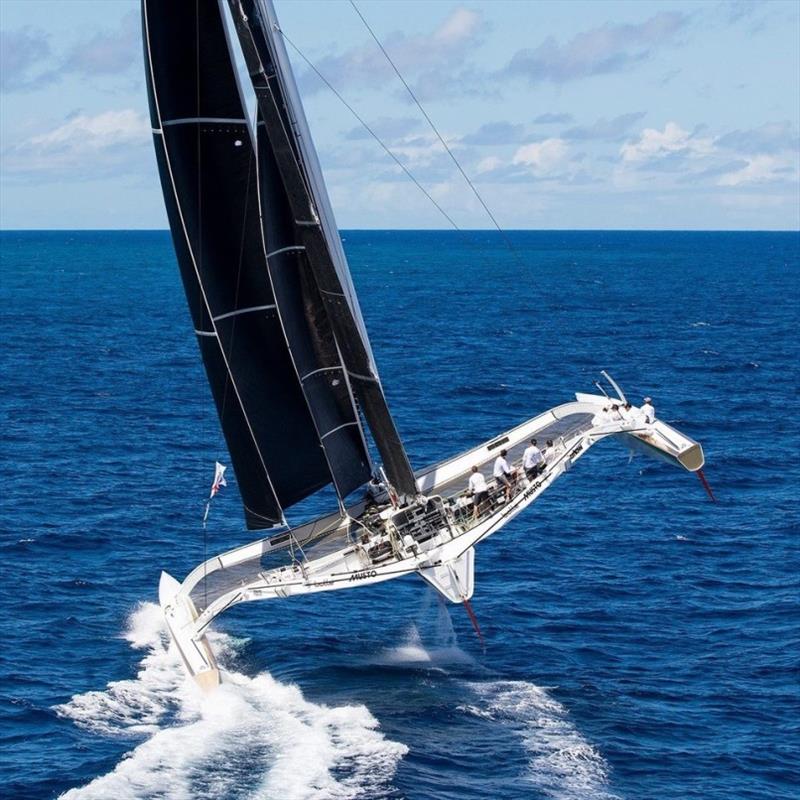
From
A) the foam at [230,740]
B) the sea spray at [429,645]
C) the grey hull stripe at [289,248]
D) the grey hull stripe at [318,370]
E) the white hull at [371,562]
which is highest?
the grey hull stripe at [289,248]

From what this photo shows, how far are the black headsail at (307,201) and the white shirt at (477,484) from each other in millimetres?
1832

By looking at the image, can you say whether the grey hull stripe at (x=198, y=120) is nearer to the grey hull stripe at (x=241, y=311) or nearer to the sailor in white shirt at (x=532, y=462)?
the grey hull stripe at (x=241, y=311)

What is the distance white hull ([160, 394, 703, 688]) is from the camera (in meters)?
41.6

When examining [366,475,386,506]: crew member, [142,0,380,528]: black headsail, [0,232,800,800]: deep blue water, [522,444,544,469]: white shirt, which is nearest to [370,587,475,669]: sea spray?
[0,232,800,800]: deep blue water

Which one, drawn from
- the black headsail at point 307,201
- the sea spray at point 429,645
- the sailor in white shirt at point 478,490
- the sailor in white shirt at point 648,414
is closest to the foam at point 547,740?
the sea spray at point 429,645

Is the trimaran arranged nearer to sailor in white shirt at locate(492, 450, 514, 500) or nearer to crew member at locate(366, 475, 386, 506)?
crew member at locate(366, 475, 386, 506)

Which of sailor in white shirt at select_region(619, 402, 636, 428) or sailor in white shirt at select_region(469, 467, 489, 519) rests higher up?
sailor in white shirt at select_region(619, 402, 636, 428)

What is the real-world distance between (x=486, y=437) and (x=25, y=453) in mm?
24580

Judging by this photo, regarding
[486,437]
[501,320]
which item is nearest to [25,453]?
[486,437]

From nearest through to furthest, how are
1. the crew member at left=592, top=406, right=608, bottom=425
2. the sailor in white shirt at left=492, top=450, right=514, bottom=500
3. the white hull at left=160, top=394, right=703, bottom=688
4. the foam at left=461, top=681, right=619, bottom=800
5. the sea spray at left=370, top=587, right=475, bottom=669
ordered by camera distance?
the foam at left=461, top=681, right=619, bottom=800 < the white hull at left=160, top=394, right=703, bottom=688 < the sailor in white shirt at left=492, top=450, right=514, bottom=500 < the sea spray at left=370, top=587, right=475, bottom=669 < the crew member at left=592, top=406, right=608, bottom=425

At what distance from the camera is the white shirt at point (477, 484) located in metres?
44.2

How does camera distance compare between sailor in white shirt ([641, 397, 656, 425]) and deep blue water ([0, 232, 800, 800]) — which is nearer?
deep blue water ([0, 232, 800, 800])

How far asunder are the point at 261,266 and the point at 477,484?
9485 mm

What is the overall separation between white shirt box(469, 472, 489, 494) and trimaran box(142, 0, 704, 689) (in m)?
0.42
